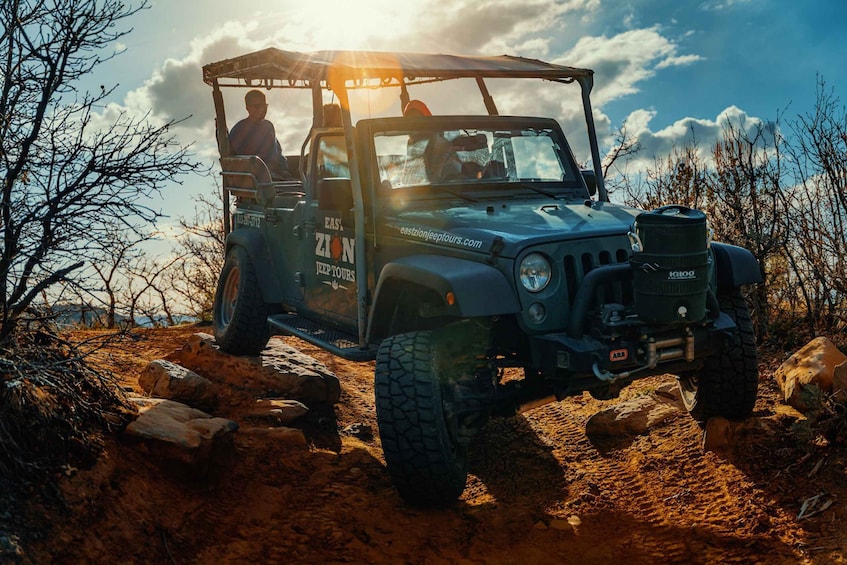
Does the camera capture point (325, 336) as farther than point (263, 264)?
No

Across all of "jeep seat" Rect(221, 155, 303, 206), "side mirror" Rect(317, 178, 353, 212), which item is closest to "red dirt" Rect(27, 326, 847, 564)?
"side mirror" Rect(317, 178, 353, 212)

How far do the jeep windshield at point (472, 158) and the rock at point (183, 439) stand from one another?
188cm

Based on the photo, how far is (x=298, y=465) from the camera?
5.54 meters

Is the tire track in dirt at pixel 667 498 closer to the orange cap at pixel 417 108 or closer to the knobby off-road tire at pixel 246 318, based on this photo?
the knobby off-road tire at pixel 246 318

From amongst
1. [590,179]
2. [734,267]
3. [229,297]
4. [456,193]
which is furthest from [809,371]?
[229,297]

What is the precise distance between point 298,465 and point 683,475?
2422 mm

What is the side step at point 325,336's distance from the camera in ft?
17.9

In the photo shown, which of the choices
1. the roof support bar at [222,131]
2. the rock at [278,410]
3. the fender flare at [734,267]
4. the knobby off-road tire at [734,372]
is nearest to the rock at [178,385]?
the rock at [278,410]

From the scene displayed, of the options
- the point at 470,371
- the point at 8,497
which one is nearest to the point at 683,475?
the point at 470,371

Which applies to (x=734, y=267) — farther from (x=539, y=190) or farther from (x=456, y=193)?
(x=456, y=193)

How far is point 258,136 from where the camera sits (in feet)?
28.0

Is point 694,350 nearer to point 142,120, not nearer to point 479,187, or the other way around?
point 479,187

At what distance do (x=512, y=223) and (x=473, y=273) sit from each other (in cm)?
57

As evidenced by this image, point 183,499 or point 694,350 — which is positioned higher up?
point 694,350
